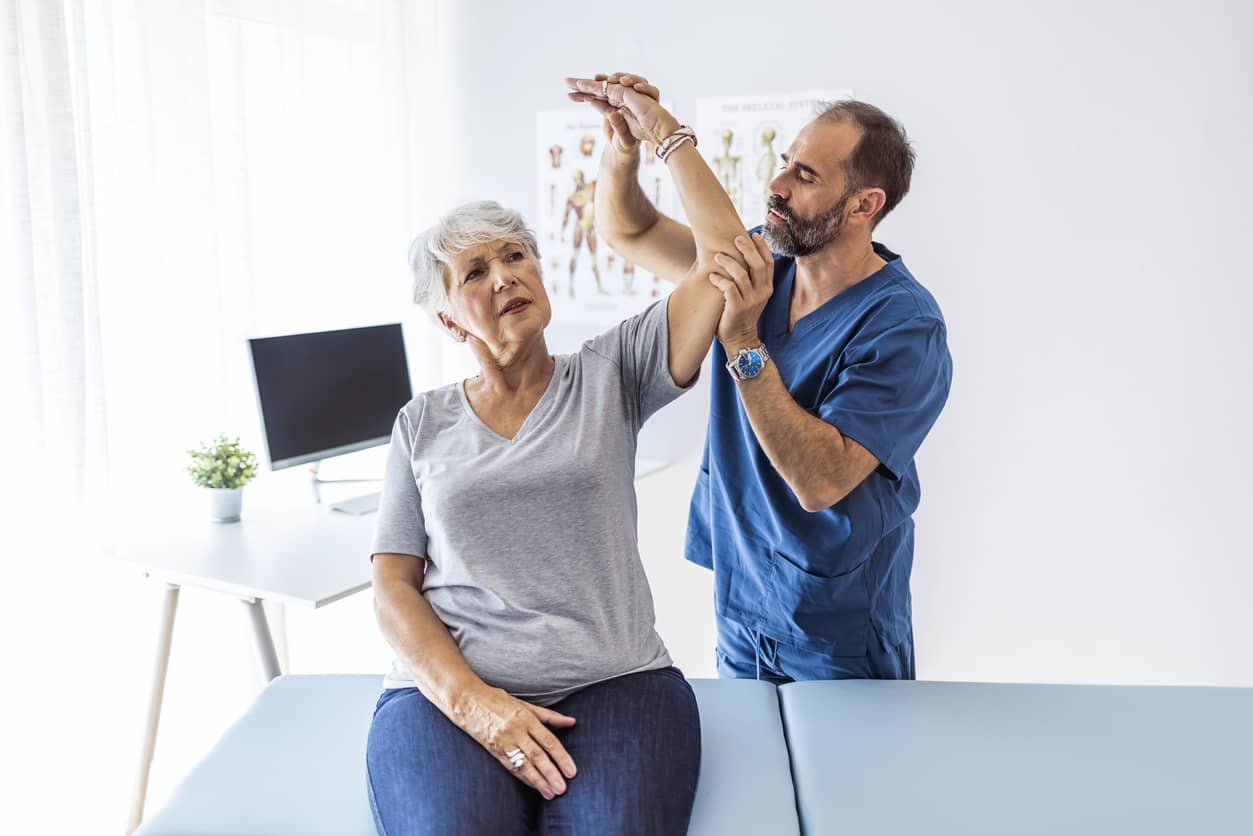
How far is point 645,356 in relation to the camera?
4.66 feet

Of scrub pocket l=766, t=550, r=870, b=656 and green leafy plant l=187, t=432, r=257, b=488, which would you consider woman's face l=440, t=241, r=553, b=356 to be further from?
green leafy plant l=187, t=432, r=257, b=488

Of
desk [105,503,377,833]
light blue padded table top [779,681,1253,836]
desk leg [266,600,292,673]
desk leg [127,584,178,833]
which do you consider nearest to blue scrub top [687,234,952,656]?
light blue padded table top [779,681,1253,836]

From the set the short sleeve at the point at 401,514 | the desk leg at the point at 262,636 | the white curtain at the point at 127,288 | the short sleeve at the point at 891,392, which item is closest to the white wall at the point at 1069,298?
the white curtain at the point at 127,288

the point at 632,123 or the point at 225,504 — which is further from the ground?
the point at 632,123

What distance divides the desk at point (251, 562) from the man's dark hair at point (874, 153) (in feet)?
3.84

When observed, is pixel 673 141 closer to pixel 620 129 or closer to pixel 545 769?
pixel 620 129

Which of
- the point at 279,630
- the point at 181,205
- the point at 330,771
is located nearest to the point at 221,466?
the point at 279,630

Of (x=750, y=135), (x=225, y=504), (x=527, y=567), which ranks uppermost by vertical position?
(x=750, y=135)

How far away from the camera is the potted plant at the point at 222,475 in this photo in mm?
2369

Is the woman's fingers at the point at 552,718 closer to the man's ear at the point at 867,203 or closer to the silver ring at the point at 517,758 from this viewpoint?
the silver ring at the point at 517,758

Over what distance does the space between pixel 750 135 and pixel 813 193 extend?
1515 mm

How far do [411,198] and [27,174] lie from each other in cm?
147

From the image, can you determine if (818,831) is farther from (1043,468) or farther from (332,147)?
(332,147)

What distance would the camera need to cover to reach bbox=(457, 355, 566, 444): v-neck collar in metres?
1.39
